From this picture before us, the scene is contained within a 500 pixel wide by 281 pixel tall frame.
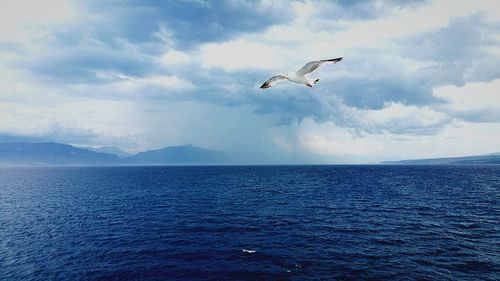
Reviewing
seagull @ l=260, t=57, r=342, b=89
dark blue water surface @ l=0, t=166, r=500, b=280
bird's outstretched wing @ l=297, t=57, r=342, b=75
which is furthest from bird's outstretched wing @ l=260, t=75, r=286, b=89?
dark blue water surface @ l=0, t=166, r=500, b=280

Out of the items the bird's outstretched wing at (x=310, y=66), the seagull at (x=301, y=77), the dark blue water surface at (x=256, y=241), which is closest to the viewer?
the bird's outstretched wing at (x=310, y=66)

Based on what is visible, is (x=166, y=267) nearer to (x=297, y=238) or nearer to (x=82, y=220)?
(x=297, y=238)

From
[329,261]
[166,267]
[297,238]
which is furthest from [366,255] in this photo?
[166,267]

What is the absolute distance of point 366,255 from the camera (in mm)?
48250

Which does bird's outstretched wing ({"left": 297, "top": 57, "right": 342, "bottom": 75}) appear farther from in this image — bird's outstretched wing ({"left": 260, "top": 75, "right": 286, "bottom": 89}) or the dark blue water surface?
the dark blue water surface

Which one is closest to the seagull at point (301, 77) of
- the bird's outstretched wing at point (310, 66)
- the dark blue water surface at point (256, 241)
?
the bird's outstretched wing at point (310, 66)

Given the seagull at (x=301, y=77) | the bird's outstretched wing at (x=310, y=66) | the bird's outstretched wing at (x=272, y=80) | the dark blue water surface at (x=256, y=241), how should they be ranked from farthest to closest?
the dark blue water surface at (x=256, y=241) → the bird's outstretched wing at (x=272, y=80) → the seagull at (x=301, y=77) → the bird's outstretched wing at (x=310, y=66)

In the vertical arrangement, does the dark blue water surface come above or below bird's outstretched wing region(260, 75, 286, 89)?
below

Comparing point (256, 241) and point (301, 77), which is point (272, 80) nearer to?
point (301, 77)

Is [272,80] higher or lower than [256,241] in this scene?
higher

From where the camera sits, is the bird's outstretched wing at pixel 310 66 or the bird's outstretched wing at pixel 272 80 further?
the bird's outstretched wing at pixel 272 80

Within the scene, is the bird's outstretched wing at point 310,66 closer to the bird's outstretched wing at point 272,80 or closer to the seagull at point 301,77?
the seagull at point 301,77

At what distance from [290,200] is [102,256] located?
62358mm

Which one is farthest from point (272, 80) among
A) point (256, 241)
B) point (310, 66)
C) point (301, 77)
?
point (256, 241)
